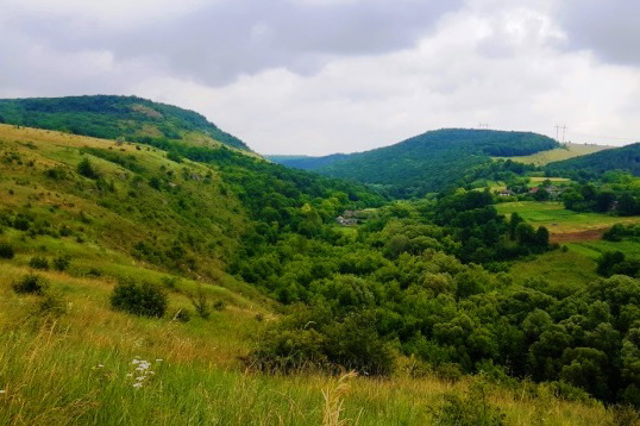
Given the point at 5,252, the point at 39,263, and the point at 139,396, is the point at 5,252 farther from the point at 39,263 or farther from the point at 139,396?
the point at 139,396

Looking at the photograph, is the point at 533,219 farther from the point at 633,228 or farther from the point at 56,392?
the point at 56,392

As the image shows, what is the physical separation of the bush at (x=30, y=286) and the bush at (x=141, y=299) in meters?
2.70

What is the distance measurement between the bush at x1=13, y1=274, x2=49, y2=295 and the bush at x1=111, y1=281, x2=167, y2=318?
2.70 metres

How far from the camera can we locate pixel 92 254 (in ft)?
141

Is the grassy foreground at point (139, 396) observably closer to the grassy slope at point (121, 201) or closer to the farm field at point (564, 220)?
the grassy slope at point (121, 201)

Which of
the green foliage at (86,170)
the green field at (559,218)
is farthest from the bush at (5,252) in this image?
the green field at (559,218)

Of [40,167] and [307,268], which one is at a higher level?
[40,167]

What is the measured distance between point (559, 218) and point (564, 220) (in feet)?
10.4

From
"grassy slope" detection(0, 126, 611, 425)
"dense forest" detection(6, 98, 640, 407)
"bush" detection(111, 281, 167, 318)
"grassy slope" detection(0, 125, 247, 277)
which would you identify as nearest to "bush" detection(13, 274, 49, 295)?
"grassy slope" detection(0, 126, 611, 425)

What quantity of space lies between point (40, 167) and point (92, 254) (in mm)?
38660

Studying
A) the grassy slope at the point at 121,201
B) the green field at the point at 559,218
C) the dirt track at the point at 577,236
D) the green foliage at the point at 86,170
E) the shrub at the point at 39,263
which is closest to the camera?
the shrub at the point at 39,263

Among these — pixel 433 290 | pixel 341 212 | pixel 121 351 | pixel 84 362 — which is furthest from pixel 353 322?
pixel 341 212

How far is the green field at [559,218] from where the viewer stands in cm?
11438

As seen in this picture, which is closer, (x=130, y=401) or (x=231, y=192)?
(x=130, y=401)
